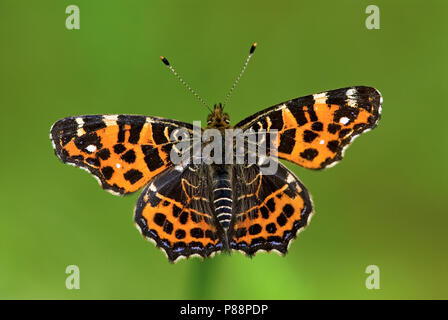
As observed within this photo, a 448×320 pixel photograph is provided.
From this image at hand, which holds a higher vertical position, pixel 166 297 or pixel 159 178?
pixel 159 178

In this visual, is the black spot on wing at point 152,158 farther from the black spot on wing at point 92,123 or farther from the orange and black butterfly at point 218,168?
the black spot on wing at point 92,123

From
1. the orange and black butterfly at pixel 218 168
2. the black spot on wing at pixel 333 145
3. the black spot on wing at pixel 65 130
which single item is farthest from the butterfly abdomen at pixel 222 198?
the black spot on wing at pixel 65 130

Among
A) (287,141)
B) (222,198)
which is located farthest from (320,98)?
(222,198)

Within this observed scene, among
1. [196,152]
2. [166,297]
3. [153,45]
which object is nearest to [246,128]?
[196,152]

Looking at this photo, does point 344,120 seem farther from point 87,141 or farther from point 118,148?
point 87,141

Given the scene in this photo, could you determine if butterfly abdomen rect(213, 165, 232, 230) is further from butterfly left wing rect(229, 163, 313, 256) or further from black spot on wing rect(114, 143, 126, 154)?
black spot on wing rect(114, 143, 126, 154)
